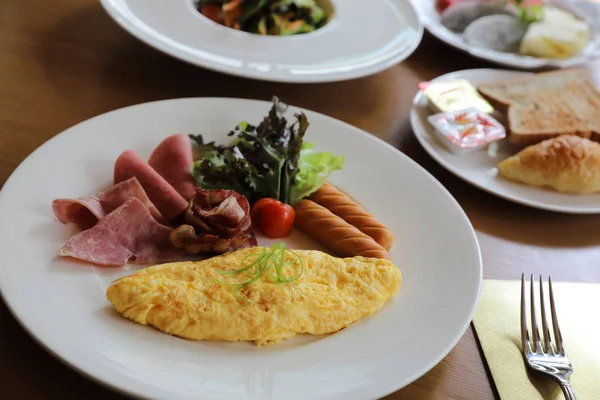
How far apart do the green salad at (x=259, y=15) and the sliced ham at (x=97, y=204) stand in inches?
53.2

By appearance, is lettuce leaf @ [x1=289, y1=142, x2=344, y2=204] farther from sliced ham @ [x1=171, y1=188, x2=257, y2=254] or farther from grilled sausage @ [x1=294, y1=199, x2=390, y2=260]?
sliced ham @ [x1=171, y1=188, x2=257, y2=254]

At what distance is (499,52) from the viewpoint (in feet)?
10.5

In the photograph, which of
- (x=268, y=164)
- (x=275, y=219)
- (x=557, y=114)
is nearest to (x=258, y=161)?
(x=268, y=164)

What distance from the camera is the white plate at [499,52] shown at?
3094 mm

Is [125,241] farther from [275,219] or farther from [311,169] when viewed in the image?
[311,169]

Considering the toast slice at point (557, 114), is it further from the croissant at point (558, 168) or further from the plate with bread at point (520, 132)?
the croissant at point (558, 168)

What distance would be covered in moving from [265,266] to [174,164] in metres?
0.60

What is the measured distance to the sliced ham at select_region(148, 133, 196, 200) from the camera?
2.00 m

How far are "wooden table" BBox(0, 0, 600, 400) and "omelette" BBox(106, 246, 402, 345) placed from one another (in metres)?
0.22

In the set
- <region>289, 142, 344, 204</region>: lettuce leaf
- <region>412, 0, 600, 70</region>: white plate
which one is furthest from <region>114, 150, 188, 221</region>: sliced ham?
<region>412, 0, 600, 70</region>: white plate

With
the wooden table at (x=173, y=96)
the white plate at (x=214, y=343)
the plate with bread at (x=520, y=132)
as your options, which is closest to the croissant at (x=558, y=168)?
the plate with bread at (x=520, y=132)

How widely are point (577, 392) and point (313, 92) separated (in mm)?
1658

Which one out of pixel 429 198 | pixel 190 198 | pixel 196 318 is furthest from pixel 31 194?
pixel 429 198

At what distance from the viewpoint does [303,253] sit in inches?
67.6
